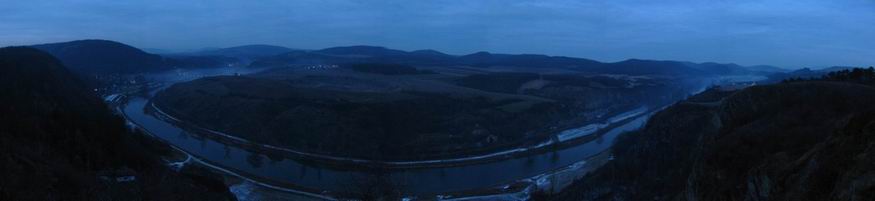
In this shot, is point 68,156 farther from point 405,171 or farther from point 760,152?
point 760,152

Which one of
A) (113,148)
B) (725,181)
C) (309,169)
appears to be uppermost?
(725,181)

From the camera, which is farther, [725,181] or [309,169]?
[309,169]

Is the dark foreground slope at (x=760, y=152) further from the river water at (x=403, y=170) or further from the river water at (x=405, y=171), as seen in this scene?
the river water at (x=405, y=171)

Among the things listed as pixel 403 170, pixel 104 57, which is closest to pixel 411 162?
pixel 403 170

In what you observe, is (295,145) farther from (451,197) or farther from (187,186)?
(187,186)

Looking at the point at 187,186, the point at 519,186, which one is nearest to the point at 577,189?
the point at 519,186

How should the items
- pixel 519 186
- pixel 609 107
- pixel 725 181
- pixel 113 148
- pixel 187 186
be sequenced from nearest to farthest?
pixel 725 181 → pixel 187 186 → pixel 113 148 → pixel 519 186 → pixel 609 107

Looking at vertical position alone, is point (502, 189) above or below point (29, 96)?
Result: below

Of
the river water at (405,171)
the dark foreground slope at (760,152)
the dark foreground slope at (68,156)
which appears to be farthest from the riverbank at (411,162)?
the dark foreground slope at (760,152)
